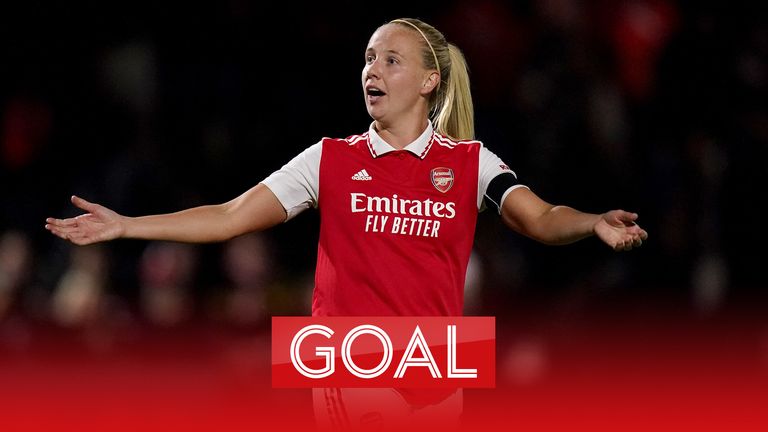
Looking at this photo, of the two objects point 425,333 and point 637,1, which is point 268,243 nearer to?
point 637,1

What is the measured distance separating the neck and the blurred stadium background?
2907 millimetres

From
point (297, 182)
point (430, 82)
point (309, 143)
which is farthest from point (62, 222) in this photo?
point (309, 143)

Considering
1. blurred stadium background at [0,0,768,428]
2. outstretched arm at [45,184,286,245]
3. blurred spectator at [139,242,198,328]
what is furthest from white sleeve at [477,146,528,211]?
blurred spectator at [139,242,198,328]

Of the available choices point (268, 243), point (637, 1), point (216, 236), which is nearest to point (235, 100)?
point (268, 243)

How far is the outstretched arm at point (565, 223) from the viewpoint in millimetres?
3090

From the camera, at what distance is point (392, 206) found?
345 centimetres

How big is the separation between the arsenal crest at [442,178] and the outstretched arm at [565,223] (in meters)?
0.19

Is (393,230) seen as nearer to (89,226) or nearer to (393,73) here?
(393,73)

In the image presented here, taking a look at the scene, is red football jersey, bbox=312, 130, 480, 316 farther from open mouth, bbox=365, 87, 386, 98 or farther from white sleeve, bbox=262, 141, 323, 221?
open mouth, bbox=365, 87, 386, 98

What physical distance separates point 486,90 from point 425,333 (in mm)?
4465

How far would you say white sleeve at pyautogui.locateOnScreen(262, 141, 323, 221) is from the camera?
3.51m

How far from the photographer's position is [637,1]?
328 inches

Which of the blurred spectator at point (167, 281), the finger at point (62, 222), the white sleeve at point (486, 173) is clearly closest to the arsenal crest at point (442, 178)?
the white sleeve at point (486, 173)

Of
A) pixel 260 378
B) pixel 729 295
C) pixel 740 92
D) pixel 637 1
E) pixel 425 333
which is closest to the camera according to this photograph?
pixel 425 333
